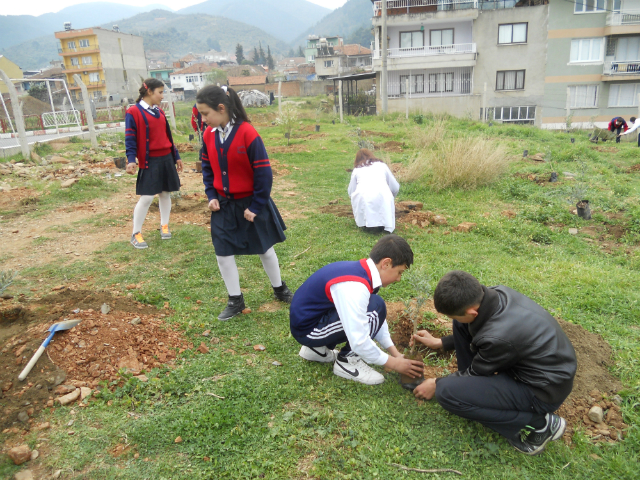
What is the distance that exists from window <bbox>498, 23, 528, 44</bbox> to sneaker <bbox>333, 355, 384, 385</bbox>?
87.4ft

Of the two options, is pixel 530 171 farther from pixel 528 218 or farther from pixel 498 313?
pixel 498 313

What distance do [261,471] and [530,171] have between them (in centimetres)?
794

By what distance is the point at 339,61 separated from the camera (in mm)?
57031

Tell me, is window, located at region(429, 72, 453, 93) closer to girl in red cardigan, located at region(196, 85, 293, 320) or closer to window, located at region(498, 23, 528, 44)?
window, located at region(498, 23, 528, 44)

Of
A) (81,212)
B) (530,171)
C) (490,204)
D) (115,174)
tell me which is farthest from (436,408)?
(115,174)

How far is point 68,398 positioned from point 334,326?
160 centimetres

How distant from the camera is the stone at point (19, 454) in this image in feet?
6.88

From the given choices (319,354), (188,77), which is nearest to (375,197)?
(319,354)

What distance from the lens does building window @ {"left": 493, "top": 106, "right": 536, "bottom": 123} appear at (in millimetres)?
25263

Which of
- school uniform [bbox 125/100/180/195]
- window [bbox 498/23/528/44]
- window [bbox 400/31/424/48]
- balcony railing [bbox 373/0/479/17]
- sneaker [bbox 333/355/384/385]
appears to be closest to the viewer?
sneaker [bbox 333/355/384/385]

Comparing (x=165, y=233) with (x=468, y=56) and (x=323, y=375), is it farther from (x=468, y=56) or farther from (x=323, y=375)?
(x=468, y=56)

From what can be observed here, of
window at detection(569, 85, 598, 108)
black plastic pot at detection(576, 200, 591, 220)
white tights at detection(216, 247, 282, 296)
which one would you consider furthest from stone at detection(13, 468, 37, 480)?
window at detection(569, 85, 598, 108)

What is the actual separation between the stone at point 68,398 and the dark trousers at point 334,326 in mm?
1372

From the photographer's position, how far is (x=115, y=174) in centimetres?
899
